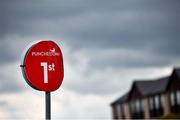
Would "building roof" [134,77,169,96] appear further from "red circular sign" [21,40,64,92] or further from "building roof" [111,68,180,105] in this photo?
"red circular sign" [21,40,64,92]

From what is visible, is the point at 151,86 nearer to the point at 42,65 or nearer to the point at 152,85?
the point at 152,85

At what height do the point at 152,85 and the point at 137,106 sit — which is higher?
the point at 152,85

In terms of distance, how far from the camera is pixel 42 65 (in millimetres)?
6535

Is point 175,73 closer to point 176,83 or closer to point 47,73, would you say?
point 176,83

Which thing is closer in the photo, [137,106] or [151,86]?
[151,86]

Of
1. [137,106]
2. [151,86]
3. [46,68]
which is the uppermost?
[46,68]

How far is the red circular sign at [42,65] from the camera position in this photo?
21.3 ft

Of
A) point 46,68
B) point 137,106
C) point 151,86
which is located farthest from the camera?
point 137,106

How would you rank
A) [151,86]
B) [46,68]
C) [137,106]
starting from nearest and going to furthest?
[46,68] → [151,86] → [137,106]

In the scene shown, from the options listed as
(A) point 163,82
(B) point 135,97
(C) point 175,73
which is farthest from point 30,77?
(B) point 135,97

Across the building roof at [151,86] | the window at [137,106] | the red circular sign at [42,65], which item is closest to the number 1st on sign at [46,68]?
the red circular sign at [42,65]

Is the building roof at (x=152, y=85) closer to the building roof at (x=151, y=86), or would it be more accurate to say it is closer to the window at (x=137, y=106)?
the building roof at (x=151, y=86)

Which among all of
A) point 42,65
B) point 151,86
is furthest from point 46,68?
point 151,86

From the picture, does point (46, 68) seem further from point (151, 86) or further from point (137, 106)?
point (137, 106)
